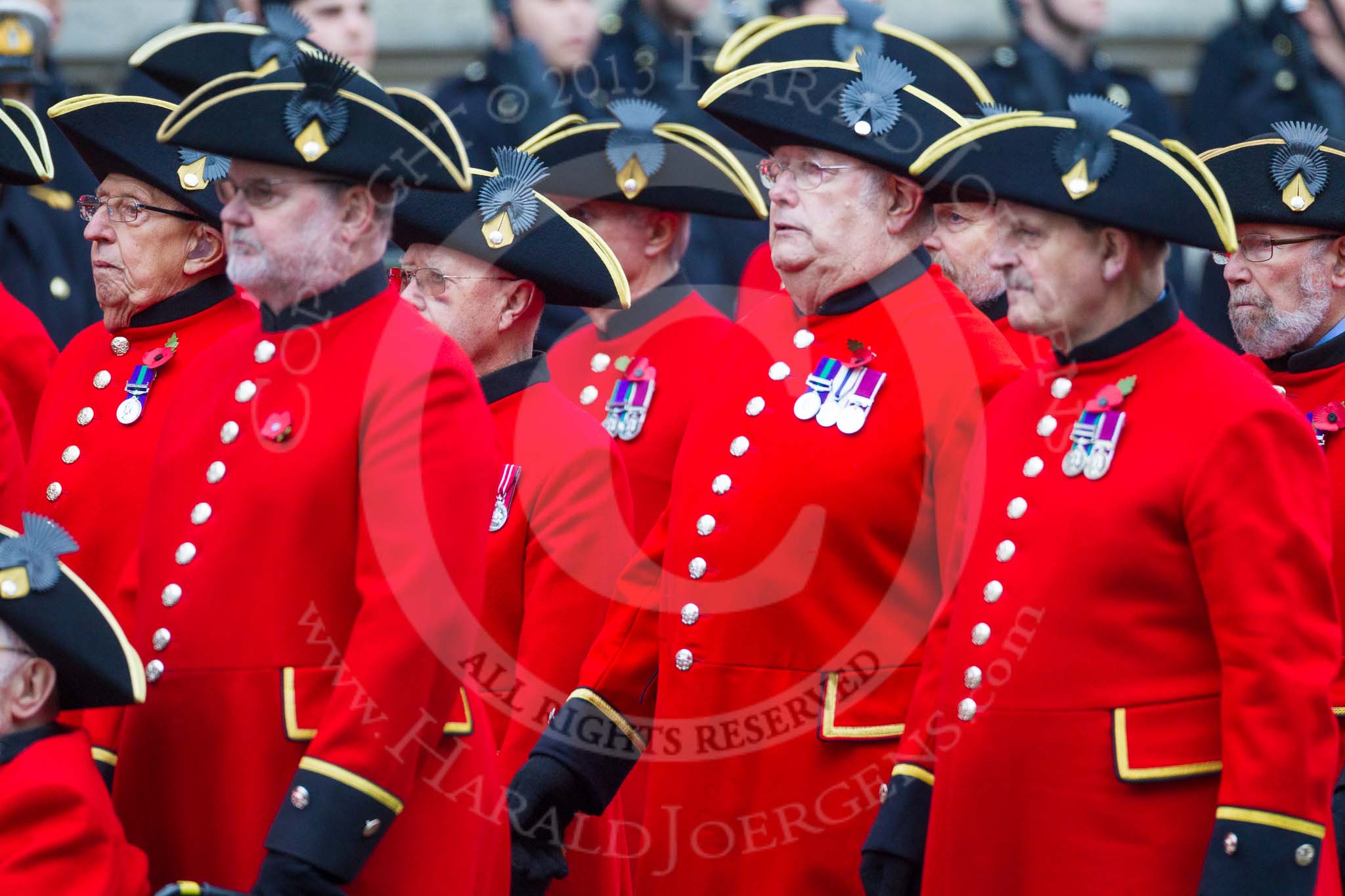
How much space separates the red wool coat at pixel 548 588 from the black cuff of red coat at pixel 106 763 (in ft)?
3.54

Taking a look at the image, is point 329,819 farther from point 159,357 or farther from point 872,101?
point 872,101

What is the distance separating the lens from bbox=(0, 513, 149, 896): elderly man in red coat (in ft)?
12.7

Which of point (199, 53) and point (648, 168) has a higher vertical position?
point (199, 53)

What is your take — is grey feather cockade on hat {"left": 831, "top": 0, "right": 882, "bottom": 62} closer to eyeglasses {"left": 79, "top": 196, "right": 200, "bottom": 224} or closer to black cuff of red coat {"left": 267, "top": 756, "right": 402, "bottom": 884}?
eyeglasses {"left": 79, "top": 196, "right": 200, "bottom": 224}

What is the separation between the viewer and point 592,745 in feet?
16.1

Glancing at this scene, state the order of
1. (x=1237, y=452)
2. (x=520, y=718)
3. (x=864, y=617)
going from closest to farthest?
(x=1237, y=452), (x=864, y=617), (x=520, y=718)

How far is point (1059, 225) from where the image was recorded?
4.17 meters

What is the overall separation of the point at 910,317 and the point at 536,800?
1274 millimetres

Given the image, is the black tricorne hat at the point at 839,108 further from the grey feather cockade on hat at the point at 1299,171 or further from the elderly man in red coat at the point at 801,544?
the grey feather cockade on hat at the point at 1299,171

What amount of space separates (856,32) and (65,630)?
2540 mm

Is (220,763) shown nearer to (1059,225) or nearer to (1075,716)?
(1075,716)

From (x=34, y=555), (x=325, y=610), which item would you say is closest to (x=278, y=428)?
(x=325, y=610)

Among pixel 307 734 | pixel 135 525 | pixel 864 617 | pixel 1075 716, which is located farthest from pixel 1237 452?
pixel 135 525

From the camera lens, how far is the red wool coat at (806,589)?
464 centimetres
